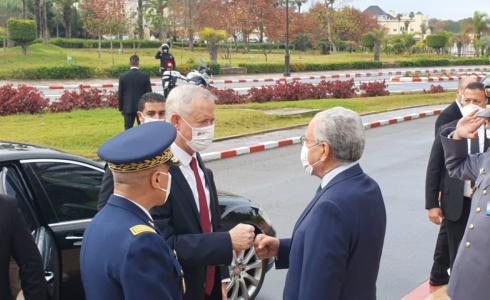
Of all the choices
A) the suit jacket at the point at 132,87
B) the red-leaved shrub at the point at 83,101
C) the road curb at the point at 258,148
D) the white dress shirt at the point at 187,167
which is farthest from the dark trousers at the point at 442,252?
the red-leaved shrub at the point at 83,101

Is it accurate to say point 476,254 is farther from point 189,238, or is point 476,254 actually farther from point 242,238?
point 189,238

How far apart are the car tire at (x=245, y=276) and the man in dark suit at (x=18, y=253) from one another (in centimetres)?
218

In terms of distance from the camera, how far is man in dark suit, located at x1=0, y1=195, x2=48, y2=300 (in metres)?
3.11

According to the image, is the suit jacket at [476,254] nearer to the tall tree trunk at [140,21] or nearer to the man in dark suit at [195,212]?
the man in dark suit at [195,212]

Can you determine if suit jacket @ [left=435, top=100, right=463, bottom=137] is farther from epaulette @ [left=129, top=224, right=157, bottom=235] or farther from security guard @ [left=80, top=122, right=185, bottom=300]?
epaulette @ [left=129, top=224, right=157, bottom=235]

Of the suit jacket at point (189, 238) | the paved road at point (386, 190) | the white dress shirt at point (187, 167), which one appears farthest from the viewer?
the paved road at point (386, 190)

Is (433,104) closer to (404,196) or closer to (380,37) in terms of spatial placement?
(404,196)

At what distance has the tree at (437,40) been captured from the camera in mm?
63969

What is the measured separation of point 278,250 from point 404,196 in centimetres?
646

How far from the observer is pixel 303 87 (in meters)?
22.3

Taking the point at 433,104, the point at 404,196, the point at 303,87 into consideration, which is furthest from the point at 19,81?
the point at 404,196

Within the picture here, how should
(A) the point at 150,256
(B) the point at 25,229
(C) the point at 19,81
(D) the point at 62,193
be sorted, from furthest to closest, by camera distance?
1. (C) the point at 19,81
2. (D) the point at 62,193
3. (B) the point at 25,229
4. (A) the point at 150,256

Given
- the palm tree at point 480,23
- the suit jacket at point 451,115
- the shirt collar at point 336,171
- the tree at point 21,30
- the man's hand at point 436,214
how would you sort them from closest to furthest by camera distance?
the shirt collar at point 336,171, the man's hand at point 436,214, the suit jacket at point 451,115, the tree at point 21,30, the palm tree at point 480,23

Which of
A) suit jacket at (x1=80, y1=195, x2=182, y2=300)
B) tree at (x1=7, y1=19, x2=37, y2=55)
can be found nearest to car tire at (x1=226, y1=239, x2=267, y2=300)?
suit jacket at (x1=80, y1=195, x2=182, y2=300)
